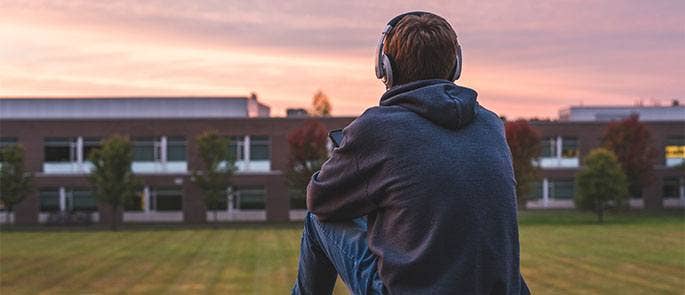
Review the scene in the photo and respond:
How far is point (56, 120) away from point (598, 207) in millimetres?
32966

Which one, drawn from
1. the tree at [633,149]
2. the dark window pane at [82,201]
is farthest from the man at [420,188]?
the tree at [633,149]

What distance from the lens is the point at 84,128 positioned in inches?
2406

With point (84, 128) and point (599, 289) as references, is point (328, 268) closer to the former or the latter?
point (599, 289)

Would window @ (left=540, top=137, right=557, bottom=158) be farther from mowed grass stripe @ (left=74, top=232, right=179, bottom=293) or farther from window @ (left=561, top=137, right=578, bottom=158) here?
mowed grass stripe @ (left=74, top=232, right=179, bottom=293)

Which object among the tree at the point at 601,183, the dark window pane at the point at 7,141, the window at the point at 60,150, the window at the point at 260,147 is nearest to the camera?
the tree at the point at 601,183

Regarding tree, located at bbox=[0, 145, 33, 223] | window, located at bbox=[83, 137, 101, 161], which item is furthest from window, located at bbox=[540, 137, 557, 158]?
tree, located at bbox=[0, 145, 33, 223]

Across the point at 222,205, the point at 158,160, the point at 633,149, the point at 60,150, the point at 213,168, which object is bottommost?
the point at 222,205

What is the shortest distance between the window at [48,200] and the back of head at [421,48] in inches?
2390

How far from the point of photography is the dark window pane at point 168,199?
61062 mm

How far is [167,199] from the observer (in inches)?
2411

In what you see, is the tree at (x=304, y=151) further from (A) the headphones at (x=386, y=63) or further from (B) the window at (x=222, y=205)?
(A) the headphones at (x=386, y=63)

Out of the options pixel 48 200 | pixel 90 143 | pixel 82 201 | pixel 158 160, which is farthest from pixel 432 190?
pixel 48 200

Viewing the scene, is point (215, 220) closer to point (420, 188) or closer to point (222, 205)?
point (222, 205)

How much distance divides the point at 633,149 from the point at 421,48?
62.0 metres
